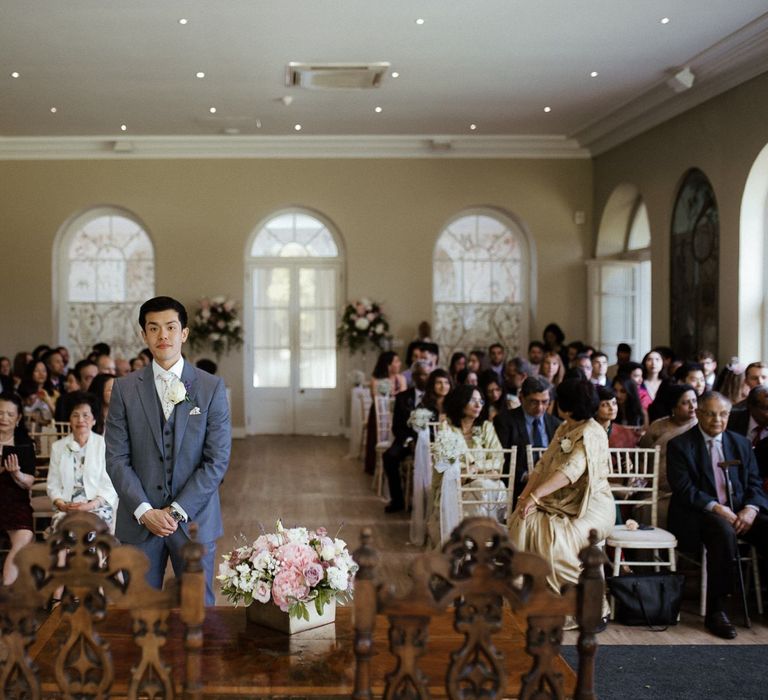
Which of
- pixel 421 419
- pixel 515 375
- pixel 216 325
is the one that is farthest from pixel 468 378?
pixel 216 325

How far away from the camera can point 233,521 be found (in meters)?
8.48

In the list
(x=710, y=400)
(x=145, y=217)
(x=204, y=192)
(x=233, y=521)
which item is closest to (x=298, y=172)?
(x=204, y=192)

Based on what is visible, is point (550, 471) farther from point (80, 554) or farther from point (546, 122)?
point (546, 122)

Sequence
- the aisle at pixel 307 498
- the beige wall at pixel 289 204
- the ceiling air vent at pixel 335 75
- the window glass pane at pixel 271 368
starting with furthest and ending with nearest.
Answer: the window glass pane at pixel 271 368
the beige wall at pixel 289 204
the ceiling air vent at pixel 335 75
the aisle at pixel 307 498

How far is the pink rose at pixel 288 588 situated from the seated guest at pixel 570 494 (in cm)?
269

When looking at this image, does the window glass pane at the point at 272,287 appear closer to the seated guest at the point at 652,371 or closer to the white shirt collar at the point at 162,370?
the seated guest at the point at 652,371

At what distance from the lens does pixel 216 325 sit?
14.1 meters

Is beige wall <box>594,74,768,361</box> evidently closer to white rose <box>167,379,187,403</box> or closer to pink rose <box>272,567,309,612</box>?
white rose <box>167,379,187,403</box>

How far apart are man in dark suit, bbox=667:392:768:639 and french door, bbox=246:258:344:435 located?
921 centimetres

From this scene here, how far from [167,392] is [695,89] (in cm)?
838

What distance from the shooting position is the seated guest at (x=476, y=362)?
1215cm

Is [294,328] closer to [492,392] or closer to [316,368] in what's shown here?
[316,368]

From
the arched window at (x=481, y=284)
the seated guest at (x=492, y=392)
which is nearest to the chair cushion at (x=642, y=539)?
the seated guest at (x=492, y=392)

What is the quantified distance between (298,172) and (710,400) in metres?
9.56
